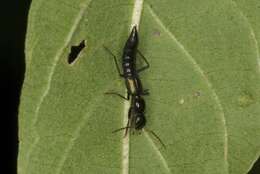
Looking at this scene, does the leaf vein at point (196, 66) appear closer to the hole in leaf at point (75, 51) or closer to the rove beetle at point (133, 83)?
the rove beetle at point (133, 83)

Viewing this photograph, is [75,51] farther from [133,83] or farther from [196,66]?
[196,66]

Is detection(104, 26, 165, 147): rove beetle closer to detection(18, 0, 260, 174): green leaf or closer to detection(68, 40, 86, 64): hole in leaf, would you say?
detection(18, 0, 260, 174): green leaf

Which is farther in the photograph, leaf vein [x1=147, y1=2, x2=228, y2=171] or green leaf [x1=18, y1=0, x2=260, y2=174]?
leaf vein [x1=147, y1=2, x2=228, y2=171]

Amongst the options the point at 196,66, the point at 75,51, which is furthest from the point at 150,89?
the point at 75,51

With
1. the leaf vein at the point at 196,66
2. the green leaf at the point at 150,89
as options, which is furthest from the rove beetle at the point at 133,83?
the leaf vein at the point at 196,66

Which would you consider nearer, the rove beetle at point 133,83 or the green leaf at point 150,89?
the green leaf at point 150,89

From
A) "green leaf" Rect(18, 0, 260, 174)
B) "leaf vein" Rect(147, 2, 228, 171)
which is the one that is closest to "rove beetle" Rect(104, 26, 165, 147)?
"green leaf" Rect(18, 0, 260, 174)
